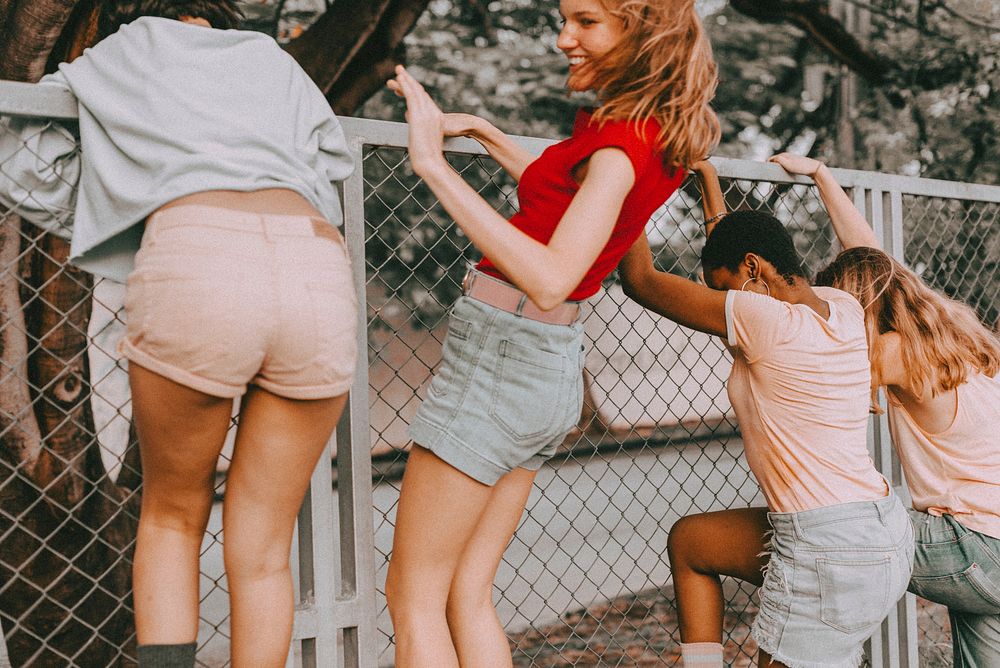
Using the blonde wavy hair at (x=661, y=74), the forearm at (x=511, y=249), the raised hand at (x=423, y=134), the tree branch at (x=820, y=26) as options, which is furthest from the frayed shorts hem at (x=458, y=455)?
the tree branch at (x=820, y=26)

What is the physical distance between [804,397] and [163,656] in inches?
63.4

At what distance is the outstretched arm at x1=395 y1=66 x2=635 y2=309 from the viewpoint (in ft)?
5.69

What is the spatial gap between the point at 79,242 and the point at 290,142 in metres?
0.44

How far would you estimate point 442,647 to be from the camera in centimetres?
201

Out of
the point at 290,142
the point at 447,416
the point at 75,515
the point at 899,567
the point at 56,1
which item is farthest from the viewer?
the point at 75,515

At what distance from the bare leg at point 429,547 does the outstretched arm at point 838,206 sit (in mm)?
1685

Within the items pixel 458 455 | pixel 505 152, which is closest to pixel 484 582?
pixel 458 455

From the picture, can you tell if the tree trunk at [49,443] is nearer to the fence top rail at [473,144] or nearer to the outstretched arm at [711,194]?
the fence top rail at [473,144]

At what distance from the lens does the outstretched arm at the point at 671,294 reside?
2.47 m

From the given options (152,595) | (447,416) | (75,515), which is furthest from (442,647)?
(75,515)

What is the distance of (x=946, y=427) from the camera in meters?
2.72

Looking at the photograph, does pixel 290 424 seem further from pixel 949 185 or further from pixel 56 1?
pixel 949 185

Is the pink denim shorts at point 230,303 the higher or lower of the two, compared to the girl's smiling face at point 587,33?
lower

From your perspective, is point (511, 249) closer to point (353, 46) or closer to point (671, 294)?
point (671, 294)
